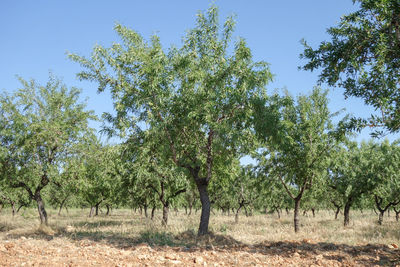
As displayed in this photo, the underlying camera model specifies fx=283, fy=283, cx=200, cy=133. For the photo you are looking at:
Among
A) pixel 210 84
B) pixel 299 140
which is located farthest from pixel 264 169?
pixel 210 84

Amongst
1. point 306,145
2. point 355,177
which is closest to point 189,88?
point 306,145

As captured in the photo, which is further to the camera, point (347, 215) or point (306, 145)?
point (347, 215)

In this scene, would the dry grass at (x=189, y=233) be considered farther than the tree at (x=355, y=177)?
No

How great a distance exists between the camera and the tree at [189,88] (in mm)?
13320

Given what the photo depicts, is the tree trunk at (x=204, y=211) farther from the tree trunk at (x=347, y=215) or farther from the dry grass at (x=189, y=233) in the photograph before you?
the tree trunk at (x=347, y=215)

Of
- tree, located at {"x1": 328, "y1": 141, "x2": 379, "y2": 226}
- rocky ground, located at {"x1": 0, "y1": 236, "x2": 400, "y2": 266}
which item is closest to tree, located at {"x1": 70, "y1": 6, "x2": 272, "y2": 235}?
rocky ground, located at {"x1": 0, "y1": 236, "x2": 400, "y2": 266}

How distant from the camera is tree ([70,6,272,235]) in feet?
43.7

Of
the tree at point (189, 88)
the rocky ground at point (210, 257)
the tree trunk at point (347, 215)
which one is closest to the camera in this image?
the rocky ground at point (210, 257)

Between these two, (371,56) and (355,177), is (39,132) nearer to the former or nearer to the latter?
(371,56)

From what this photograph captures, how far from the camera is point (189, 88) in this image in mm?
14188

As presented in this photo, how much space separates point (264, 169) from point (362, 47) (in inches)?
538

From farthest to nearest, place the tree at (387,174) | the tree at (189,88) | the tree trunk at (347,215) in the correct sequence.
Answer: the tree trunk at (347,215) < the tree at (387,174) < the tree at (189,88)

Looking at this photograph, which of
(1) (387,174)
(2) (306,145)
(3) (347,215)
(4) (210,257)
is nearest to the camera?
(4) (210,257)

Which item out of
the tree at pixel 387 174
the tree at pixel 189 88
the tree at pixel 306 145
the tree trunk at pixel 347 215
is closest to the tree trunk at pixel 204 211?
the tree at pixel 189 88
